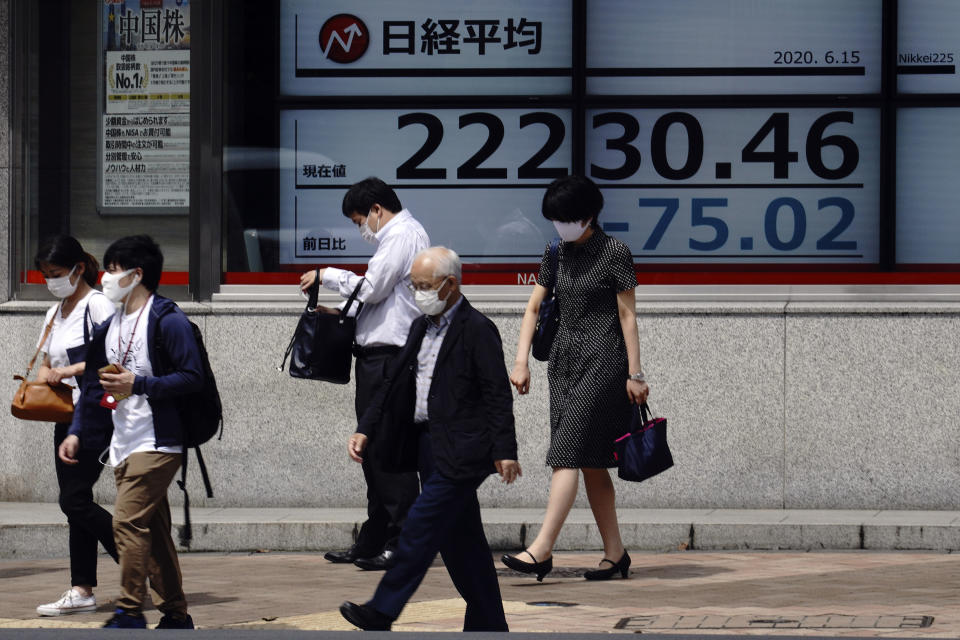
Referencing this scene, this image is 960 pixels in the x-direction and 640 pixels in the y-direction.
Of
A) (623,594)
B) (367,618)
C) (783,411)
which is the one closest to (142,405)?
(367,618)

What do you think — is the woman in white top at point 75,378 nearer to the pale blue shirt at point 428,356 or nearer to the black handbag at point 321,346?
the black handbag at point 321,346

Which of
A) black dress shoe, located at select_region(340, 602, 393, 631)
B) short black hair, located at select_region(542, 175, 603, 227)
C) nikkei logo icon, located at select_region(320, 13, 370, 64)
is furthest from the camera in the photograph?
nikkei logo icon, located at select_region(320, 13, 370, 64)

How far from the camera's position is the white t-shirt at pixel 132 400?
6.08m

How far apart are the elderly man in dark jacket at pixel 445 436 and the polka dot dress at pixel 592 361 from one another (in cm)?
156

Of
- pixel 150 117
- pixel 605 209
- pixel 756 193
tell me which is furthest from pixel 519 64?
pixel 150 117

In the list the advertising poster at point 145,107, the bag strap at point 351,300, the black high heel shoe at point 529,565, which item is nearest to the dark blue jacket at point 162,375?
the bag strap at point 351,300

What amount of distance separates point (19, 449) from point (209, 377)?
4.01 m

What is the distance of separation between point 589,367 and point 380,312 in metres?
1.10

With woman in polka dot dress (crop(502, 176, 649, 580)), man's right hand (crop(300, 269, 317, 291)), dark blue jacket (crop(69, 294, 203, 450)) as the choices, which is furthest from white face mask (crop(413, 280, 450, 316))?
man's right hand (crop(300, 269, 317, 291))

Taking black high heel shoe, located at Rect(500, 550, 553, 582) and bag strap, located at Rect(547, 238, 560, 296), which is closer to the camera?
black high heel shoe, located at Rect(500, 550, 553, 582)

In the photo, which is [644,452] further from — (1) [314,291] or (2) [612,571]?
(1) [314,291]

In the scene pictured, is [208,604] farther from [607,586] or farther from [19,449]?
[19,449]

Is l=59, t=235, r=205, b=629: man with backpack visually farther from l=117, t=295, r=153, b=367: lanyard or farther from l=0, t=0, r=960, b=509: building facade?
l=0, t=0, r=960, b=509: building facade

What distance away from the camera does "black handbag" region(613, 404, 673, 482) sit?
7.17 meters
